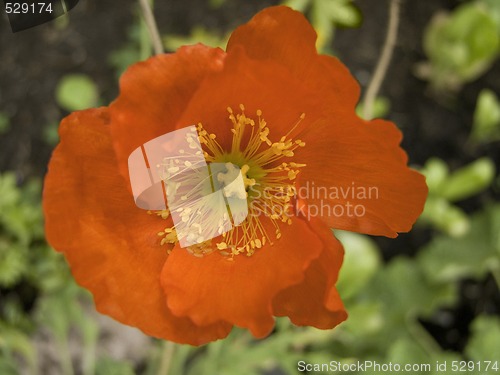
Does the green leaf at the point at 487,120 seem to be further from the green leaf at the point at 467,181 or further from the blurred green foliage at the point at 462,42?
the green leaf at the point at 467,181

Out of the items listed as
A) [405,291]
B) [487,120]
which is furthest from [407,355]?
[487,120]

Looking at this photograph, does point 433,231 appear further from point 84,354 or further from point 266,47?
point 266,47

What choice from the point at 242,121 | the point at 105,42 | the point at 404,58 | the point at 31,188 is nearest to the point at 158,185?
the point at 242,121

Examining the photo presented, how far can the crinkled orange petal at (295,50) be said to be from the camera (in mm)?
749

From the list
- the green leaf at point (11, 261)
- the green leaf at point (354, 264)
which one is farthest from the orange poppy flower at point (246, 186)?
the green leaf at point (11, 261)

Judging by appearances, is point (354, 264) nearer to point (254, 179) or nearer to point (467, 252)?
Answer: point (467, 252)

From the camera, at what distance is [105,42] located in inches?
81.7

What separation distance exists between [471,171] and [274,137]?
102cm


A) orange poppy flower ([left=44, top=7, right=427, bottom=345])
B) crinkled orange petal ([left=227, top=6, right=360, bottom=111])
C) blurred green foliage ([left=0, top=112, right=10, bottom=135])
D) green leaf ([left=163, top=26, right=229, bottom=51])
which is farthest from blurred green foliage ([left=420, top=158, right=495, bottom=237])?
blurred green foliage ([left=0, top=112, right=10, bottom=135])

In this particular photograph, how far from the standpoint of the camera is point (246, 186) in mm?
958

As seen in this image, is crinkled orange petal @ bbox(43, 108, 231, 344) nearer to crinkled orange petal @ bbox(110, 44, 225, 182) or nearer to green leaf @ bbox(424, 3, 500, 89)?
crinkled orange petal @ bbox(110, 44, 225, 182)

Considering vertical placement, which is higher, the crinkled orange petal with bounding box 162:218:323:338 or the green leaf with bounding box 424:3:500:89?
the crinkled orange petal with bounding box 162:218:323:338

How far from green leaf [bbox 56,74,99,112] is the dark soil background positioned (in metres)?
0.06

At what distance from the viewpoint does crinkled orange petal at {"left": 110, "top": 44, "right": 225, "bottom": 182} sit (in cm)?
74
